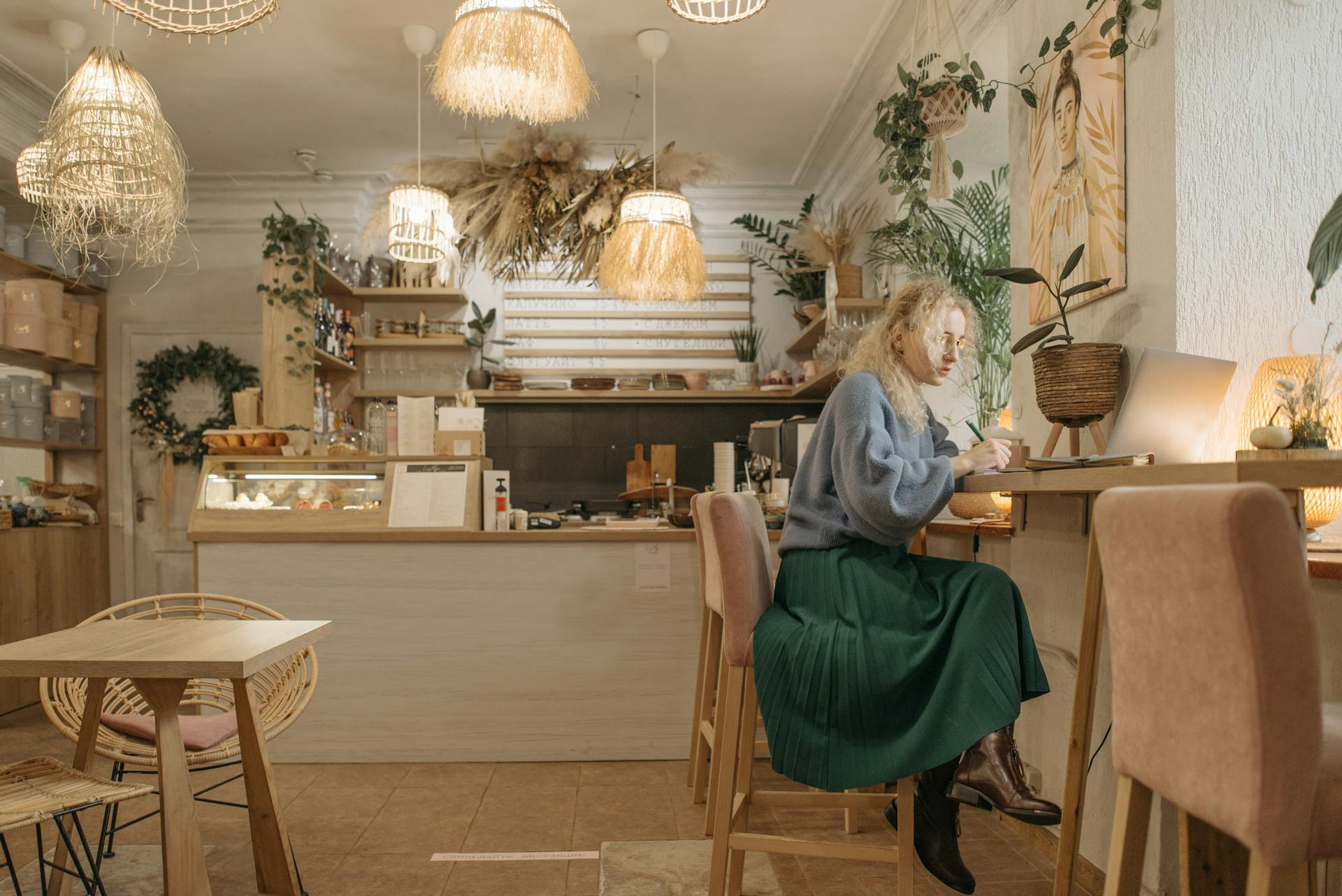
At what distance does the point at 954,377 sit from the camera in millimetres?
4777

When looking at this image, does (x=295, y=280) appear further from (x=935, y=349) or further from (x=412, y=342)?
(x=935, y=349)

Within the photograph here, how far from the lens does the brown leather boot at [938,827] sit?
2221 mm

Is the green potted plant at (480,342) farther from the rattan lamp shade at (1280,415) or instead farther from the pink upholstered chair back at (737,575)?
the rattan lamp shade at (1280,415)

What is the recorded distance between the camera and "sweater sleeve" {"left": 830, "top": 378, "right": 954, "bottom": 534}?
2.13m

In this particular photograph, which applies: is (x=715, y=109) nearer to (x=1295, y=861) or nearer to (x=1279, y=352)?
(x=1279, y=352)

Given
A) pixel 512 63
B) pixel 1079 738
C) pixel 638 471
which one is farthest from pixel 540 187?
pixel 1079 738

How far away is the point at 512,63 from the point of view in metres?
3.18

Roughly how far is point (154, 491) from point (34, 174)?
3.20m

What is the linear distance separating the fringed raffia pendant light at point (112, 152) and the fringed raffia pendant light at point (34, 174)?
0.10 m

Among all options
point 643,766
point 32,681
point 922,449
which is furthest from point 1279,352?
point 32,681

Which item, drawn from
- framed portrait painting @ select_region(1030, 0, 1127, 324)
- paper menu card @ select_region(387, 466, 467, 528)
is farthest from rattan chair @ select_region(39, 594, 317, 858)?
framed portrait painting @ select_region(1030, 0, 1127, 324)

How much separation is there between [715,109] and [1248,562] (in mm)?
4823

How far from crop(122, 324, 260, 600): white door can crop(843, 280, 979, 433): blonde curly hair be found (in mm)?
5291

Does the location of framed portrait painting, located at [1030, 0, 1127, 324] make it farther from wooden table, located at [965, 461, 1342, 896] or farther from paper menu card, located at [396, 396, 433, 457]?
paper menu card, located at [396, 396, 433, 457]
